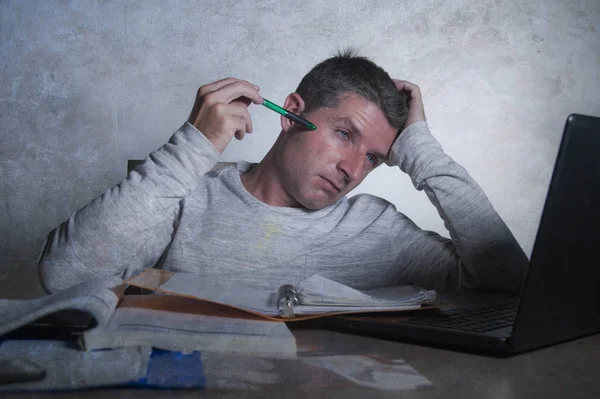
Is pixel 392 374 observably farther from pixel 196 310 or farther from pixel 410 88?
pixel 410 88

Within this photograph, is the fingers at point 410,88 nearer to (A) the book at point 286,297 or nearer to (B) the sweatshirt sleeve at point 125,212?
(B) the sweatshirt sleeve at point 125,212

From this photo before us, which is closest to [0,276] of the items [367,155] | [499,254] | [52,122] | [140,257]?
[52,122]

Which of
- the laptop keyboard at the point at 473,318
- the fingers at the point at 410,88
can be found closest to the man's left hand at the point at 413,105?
the fingers at the point at 410,88

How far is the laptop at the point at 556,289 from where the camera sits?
1.82 ft

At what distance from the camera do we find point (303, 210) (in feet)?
4.72

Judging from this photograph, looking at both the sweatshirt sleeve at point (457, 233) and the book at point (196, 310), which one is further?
the sweatshirt sleeve at point (457, 233)

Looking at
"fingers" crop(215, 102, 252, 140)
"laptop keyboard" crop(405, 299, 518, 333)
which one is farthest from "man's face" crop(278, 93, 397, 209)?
"laptop keyboard" crop(405, 299, 518, 333)

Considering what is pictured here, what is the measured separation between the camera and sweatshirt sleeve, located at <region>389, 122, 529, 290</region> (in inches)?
46.2

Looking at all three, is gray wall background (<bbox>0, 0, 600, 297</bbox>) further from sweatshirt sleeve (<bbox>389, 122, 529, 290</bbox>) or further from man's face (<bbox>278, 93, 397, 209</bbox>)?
sweatshirt sleeve (<bbox>389, 122, 529, 290</bbox>)

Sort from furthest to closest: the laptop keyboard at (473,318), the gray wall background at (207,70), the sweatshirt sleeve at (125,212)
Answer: the gray wall background at (207,70)
the sweatshirt sleeve at (125,212)
the laptop keyboard at (473,318)

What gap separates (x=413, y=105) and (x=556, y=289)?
86cm

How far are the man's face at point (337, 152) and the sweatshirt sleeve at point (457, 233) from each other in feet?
0.19

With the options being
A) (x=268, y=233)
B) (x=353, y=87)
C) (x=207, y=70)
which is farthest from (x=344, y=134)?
(x=207, y=70)

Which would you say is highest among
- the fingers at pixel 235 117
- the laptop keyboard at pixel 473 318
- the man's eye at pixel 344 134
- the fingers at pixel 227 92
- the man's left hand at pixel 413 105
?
the man's left hand at pixel 413 105
